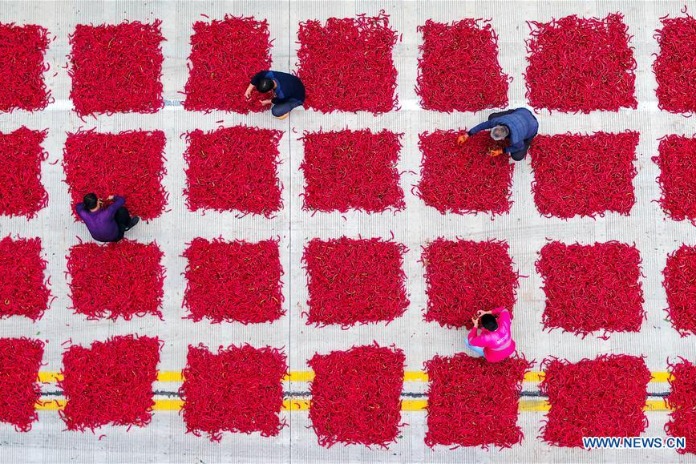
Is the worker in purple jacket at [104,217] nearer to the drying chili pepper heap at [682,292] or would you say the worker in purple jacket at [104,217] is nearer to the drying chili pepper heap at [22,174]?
the drying chili pepper heap at [22,174]

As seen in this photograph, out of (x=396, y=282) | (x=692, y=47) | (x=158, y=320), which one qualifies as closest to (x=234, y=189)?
(x=158, y=320)

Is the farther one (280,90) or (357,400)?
(357,400)

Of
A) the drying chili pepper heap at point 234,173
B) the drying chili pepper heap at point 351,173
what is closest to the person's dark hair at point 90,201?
the drying chili pepper heap at point 234,173

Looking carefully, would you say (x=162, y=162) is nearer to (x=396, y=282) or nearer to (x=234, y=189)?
(x=234, y=189)

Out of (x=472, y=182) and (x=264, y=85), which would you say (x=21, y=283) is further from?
(x=472, y=182)

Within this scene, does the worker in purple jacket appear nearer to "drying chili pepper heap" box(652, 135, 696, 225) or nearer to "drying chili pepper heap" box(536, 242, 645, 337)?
"drying chili pepper heap" box(536, 242, 645, 337)

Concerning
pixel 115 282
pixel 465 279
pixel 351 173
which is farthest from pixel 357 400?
pixel 115 282

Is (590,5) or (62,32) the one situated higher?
(590,5)
